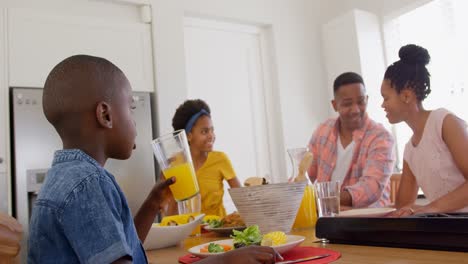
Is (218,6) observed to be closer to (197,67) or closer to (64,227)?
(197,67)

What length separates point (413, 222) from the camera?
85 cm

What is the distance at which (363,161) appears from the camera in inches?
79.4

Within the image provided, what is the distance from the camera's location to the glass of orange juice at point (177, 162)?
1.17 meters

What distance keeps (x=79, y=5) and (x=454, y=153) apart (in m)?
2.52

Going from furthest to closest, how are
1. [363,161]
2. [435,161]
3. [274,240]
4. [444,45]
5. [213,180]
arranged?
[444,45] → [213,180] → [363,161] → [435,161] → [274,240]

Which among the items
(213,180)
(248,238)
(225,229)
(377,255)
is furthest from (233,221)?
(213,180)

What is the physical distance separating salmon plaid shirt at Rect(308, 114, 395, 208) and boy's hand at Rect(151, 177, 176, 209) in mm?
846

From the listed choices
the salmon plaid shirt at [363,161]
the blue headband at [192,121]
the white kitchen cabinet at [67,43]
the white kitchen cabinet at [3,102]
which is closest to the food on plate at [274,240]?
the salmon plaid shirt at [363,161]

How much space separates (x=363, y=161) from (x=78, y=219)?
155 centimetres

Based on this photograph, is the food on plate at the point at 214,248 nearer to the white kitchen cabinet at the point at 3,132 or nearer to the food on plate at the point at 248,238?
the food on plate at the point at 248,238

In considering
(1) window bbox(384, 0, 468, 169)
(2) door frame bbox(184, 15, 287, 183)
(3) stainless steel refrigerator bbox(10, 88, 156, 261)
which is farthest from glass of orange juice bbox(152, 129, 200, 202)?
(1) window bbox(384, 0, 468, 169)

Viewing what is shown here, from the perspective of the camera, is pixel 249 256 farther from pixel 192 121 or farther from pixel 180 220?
pixel 192 121

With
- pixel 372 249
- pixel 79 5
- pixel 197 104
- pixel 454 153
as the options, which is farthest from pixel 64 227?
pixel 79 5

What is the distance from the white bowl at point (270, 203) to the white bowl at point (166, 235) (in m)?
0.17
